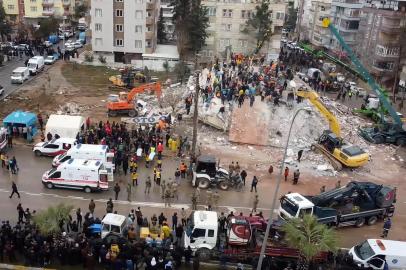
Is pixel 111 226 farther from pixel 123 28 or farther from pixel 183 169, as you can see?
pixel 123 28

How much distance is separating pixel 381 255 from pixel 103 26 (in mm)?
48421

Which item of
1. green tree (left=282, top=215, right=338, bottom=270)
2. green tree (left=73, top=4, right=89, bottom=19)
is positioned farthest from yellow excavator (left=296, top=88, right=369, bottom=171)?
green tree (left=73, top=4, right=89, bottom=19)

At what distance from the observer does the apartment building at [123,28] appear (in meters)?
58.7

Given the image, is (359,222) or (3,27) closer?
(359,222)

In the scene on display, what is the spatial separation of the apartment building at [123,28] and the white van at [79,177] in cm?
3665

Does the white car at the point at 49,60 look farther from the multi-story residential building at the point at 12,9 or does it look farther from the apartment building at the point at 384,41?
the apartment building at the point at 384,41

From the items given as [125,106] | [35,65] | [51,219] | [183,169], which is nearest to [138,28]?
[35,65]

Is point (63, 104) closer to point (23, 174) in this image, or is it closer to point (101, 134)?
point (101, 134)

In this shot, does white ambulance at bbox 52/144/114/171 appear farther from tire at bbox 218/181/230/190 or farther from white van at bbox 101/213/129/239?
white van at bbox 101/213/129/239

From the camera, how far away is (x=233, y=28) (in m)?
63.8

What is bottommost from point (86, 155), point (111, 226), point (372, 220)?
point (372, 220)

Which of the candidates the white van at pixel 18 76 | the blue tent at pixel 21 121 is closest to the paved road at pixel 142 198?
the blue tent at pixel 21 121

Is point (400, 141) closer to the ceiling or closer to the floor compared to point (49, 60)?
closer to the floor

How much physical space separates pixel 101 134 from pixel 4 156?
6.63 m
